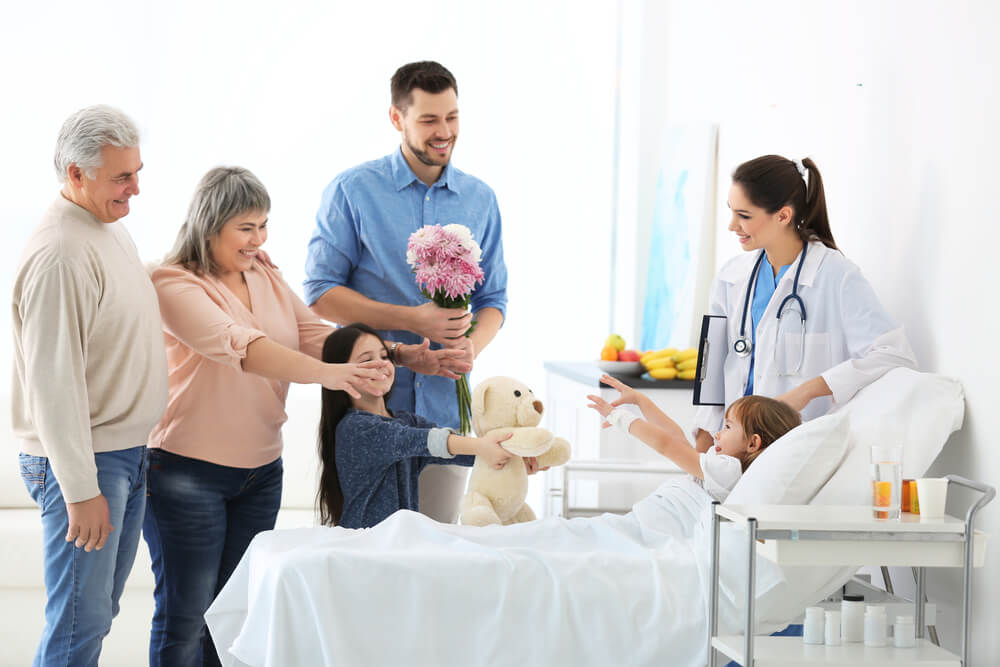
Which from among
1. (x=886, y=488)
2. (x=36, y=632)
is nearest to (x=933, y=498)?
(x=886, y=488)

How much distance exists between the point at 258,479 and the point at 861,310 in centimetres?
163

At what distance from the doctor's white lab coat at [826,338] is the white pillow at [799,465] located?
0.89ft

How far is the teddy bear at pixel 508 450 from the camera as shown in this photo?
256 cm

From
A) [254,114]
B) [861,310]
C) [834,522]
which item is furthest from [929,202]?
[254,114]

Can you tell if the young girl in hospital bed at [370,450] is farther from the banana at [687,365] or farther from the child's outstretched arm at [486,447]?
the banana at [687,365]

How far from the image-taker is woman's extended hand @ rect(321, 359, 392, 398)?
242 cm

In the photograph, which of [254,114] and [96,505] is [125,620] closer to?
[96,505]

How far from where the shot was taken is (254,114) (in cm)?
546

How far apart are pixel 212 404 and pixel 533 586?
3.21 ft

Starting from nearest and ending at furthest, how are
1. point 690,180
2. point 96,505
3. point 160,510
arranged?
point 96,505 < point 160,510 < point 690,180

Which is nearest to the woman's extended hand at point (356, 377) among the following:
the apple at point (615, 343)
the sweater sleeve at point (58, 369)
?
the sweater sleeve at point (58, 369)

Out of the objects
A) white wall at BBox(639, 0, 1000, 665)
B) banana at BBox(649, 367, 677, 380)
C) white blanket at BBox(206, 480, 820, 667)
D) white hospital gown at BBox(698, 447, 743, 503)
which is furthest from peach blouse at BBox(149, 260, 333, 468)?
banana at BBox(649, 367, 677, 380)

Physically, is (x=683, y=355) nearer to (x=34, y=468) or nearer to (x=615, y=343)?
(x=615, y=343)

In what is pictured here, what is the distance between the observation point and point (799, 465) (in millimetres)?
2209
